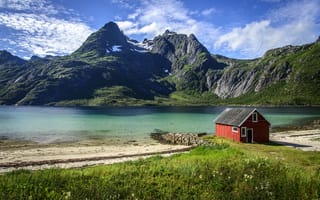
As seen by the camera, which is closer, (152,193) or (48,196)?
(48,196)

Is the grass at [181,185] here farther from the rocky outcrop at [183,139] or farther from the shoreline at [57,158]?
Result: the rocky outcrop at [183,139]

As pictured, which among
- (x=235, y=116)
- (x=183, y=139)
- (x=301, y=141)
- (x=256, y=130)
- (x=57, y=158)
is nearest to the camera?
(x=57, y=158)

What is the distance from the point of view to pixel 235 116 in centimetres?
5284

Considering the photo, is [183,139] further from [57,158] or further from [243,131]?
[57,158]

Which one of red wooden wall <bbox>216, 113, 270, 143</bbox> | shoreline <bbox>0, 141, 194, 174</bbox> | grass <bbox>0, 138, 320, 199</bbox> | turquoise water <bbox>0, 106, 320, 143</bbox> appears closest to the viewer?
grass <bbox>0, 138, 320, 199</bbox>

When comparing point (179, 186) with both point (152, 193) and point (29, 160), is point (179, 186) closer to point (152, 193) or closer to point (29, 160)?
point (152, 193)

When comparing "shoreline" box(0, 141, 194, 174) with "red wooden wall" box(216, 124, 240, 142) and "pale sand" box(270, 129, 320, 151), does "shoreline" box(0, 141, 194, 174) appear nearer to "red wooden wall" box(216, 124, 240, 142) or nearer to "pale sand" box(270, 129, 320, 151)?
"red wooden wall" box(216, 124, 240, 142)

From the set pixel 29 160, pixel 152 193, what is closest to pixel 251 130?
pixel 29 160

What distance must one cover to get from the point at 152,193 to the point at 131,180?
1972 millimetres

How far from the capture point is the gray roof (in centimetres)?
5016

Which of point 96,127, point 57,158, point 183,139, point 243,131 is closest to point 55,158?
point 57,158

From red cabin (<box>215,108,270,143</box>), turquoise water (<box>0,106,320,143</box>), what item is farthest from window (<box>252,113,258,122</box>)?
turquoise water (<box>0,106,320,143</box>)

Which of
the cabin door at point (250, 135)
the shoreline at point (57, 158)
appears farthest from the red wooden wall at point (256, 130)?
the shoreline at point (57, 158)

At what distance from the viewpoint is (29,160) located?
41125mm
